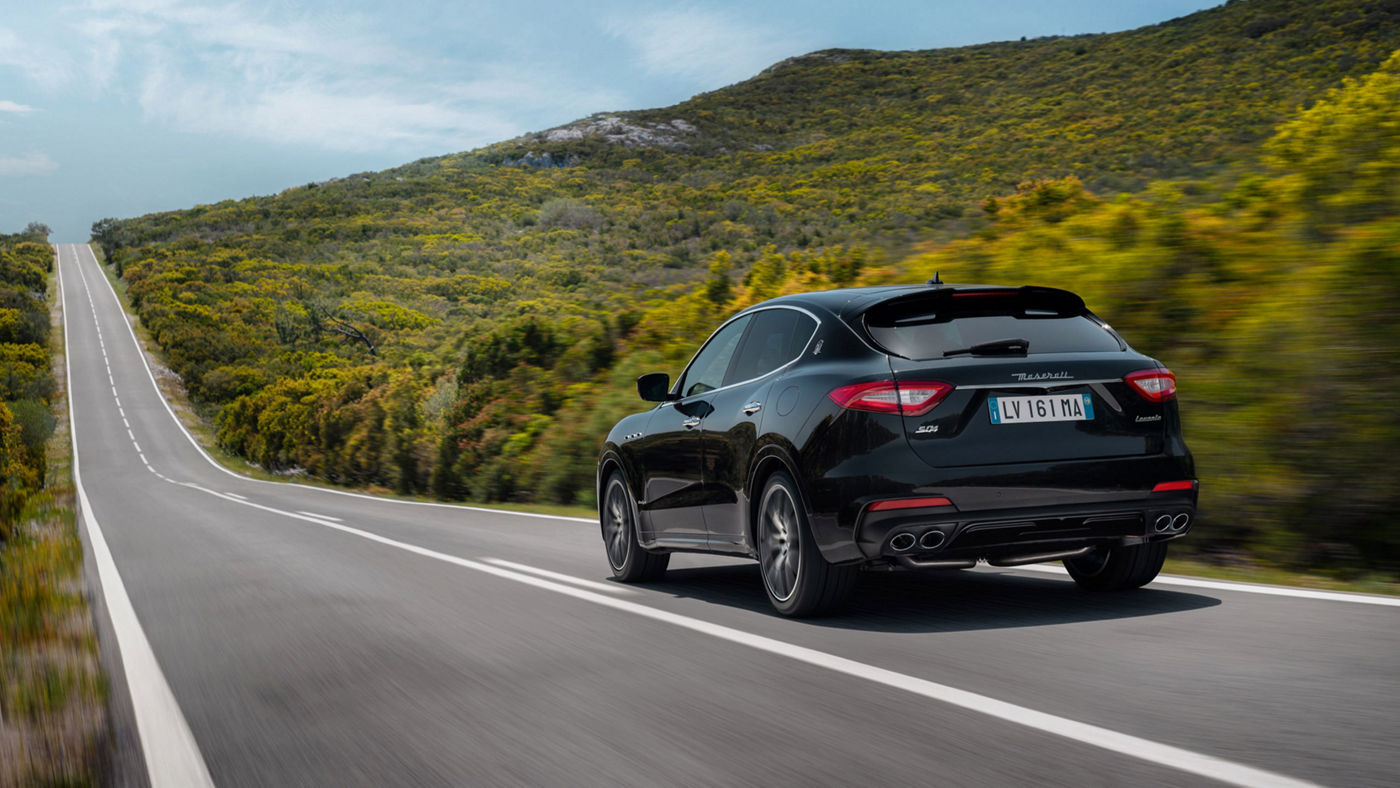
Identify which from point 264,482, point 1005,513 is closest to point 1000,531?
point 1005,513

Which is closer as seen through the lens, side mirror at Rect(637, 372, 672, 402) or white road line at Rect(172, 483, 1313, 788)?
white road line at Rect(172, 483, 1313, 788)

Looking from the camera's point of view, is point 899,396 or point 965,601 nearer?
point 899,396

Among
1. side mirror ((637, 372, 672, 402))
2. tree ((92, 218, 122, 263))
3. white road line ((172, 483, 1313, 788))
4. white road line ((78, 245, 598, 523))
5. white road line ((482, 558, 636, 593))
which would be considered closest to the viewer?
white road line ((172, 483, 1313, 788))

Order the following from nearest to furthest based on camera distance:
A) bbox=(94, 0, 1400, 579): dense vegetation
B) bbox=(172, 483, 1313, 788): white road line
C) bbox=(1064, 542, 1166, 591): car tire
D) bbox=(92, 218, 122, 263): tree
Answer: bbox=(172, 483, 1313, 788): white road line < bbox=(1064, 542, 1166, 591): car tire < bbox=(94, 0, 1400, 579): dense vegetation < bbox=(92, 218, 122, 263): tree

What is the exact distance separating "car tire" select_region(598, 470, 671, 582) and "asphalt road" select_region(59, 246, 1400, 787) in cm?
22

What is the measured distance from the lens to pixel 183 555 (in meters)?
13.1

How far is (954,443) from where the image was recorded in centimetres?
545

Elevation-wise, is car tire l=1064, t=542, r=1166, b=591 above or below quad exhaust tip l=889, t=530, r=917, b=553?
below

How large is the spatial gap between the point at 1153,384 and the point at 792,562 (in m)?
1.92

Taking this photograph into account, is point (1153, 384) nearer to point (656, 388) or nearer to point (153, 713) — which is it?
point (656, 388)

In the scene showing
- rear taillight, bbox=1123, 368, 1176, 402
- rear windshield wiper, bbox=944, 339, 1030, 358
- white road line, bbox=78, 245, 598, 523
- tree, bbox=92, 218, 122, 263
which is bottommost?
white road line, bbox=78, 245, 598, 523

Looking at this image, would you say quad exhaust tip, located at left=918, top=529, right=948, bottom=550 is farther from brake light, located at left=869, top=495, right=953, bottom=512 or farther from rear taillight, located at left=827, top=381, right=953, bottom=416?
rear taillight, located at left=827, top=381, right=953, bottom=416

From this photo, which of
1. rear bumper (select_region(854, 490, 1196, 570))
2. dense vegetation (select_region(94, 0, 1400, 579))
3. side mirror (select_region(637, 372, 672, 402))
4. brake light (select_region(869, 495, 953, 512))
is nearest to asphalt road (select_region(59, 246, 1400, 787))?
rear bumper (select_region(854, 490, 1196, 570))

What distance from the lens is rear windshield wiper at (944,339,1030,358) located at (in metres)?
5.64
